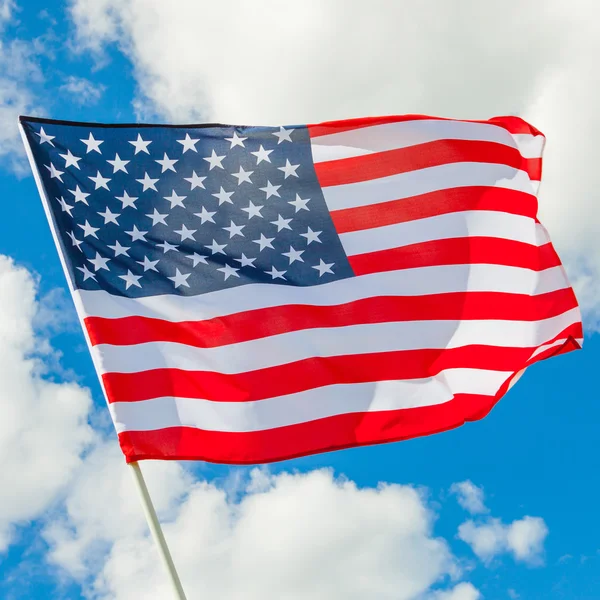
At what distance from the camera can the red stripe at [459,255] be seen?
14.8 m

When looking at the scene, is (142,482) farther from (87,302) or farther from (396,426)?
(396,426)

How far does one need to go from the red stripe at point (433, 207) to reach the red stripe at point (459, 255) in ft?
1.67

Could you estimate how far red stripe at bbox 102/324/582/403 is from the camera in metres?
12.9

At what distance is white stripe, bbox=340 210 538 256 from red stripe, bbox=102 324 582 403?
179 cm

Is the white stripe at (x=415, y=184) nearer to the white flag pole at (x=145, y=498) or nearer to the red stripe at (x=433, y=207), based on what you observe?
the red stripe at (x=433, y=207)

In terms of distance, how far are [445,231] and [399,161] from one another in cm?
140

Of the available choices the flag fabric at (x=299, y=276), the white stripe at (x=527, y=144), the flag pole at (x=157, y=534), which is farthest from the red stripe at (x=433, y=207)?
the flag pole at (x=157, y=534)

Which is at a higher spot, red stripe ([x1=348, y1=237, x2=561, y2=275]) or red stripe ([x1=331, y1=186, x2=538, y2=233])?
red stripe ([x1=331, y1=186, x2=538, y2=233])

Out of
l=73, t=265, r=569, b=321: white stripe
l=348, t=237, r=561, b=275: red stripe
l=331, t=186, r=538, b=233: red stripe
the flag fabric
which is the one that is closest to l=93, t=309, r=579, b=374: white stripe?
the flag fabric

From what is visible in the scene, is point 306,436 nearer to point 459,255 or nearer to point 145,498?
point 145,498

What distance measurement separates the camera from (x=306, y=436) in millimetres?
13281

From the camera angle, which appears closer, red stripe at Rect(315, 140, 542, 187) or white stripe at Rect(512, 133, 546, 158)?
red stripe at Rect(315, 140, 542, 187)

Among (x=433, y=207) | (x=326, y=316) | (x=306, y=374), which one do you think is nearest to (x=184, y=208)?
(x=326, y=316)

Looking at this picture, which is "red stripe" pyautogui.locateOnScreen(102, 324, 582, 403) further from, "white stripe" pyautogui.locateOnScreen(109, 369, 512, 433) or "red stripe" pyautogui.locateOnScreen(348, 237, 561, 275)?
"red stripe" pyautogui.locateOnScreen(348, 237, 561, 275)
